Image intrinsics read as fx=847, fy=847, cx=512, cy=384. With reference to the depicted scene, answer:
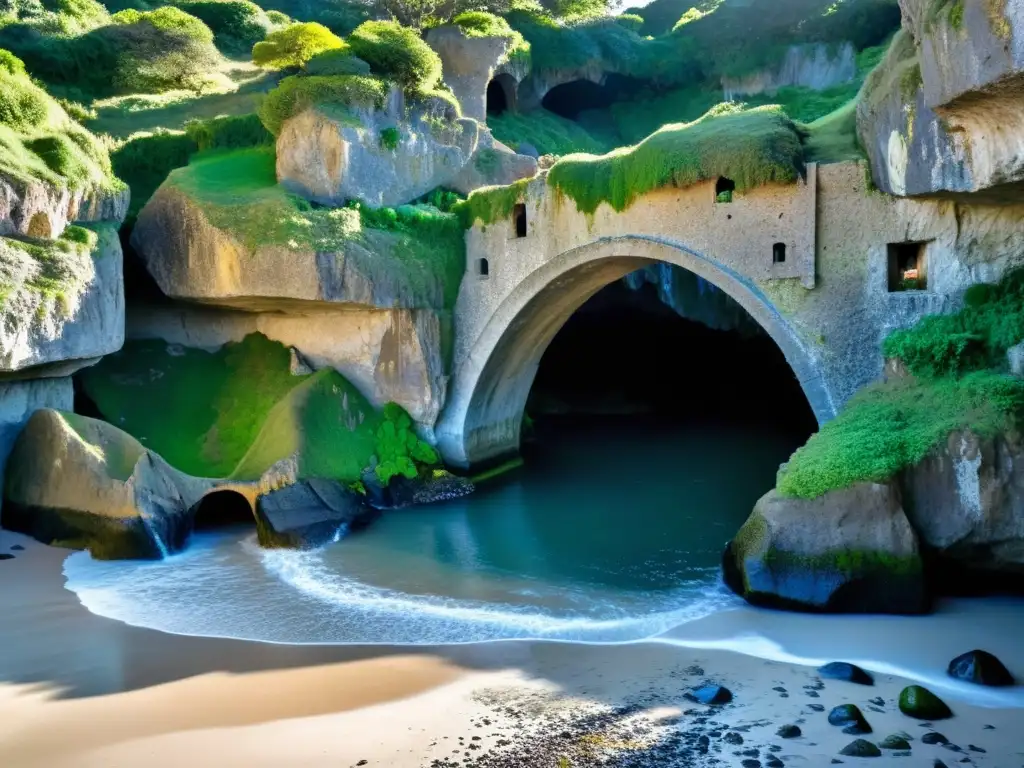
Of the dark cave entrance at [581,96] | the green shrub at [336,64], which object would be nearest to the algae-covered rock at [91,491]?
the green shrub at [336,64]

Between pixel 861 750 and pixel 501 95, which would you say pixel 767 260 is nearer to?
pixel 861 750

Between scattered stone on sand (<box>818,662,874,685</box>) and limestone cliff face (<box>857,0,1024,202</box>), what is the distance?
5.61 m

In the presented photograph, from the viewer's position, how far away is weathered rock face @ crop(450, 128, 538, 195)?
73.8ft

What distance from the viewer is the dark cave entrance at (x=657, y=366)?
94.9ft

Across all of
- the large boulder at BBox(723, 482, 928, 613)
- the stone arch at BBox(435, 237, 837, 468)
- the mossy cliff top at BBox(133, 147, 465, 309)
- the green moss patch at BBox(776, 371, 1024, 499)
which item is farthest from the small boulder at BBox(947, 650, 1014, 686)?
the mossy cliff top at BBox(133, 147, 465, 309)

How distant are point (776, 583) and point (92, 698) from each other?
325 inches

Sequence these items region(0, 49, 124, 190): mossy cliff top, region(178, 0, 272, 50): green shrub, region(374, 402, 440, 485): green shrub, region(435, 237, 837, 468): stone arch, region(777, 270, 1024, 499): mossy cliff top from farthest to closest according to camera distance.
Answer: region(178, 0, 272, 50): green shrub, region(374, 402, 440, 485): green shrub, region(435, 237, 837, 468): stone arch, region(0, 49, 124, 190): mossy cliff top, region(777, 270, 1024, 499): mossy cliff top

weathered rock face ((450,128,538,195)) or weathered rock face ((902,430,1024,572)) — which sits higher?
weathered rock face ((450,128,538,195))

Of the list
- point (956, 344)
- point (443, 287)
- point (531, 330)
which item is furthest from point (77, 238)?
point (956, 344)

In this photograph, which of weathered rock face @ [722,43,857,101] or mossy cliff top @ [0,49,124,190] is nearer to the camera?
mossy cliff top @ [0,49,124,190]

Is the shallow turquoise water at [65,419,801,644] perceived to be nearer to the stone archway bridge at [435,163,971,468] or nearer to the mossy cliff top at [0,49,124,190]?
the stone archway bridge at [435,163,971,468]

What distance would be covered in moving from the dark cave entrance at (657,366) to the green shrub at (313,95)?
38.6ft

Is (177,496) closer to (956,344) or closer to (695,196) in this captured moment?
(695,196)

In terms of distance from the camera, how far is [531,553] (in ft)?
48.3
